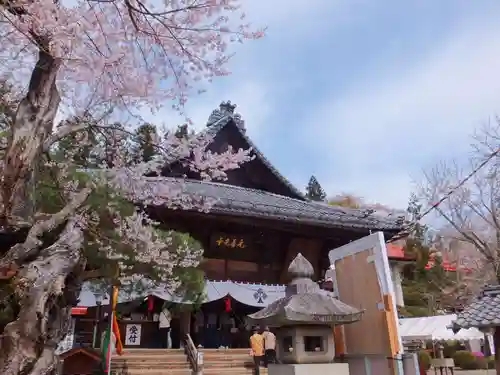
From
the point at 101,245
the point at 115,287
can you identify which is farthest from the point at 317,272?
the point at 101,245

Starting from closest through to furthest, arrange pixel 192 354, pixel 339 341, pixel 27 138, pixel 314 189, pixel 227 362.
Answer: pixel 27 138, pixel 339 341, pixel 192 354, pixel 227 362, pixel 314 189

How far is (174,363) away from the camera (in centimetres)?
1106

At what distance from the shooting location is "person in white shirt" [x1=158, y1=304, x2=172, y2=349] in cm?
1312

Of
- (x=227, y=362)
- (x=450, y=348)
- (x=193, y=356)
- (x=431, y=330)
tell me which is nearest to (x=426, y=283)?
(x=450, y=348)

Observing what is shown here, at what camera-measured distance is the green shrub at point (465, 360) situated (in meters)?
24.3

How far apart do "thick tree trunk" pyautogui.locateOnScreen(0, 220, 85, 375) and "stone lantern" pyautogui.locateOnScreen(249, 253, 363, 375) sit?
2.86m

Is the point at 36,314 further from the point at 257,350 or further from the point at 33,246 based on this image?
the point at 257,350

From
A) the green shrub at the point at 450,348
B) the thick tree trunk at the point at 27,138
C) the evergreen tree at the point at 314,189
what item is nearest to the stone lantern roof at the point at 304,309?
the thick tree trunk at the point at 27,138

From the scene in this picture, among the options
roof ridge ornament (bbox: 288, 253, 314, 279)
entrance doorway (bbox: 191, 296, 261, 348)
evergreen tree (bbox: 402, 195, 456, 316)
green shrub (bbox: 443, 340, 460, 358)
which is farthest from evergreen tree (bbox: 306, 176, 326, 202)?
roof ridge ornament (bbox: 288, 253, 314, 279)

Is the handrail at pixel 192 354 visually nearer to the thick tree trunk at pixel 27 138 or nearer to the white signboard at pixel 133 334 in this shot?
the white signboard at pixel 133 334

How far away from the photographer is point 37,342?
5508 mm

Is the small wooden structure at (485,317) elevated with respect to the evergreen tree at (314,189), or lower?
lower

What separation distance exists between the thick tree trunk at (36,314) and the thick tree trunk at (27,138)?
3.42 feet

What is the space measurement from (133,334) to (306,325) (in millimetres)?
8059
